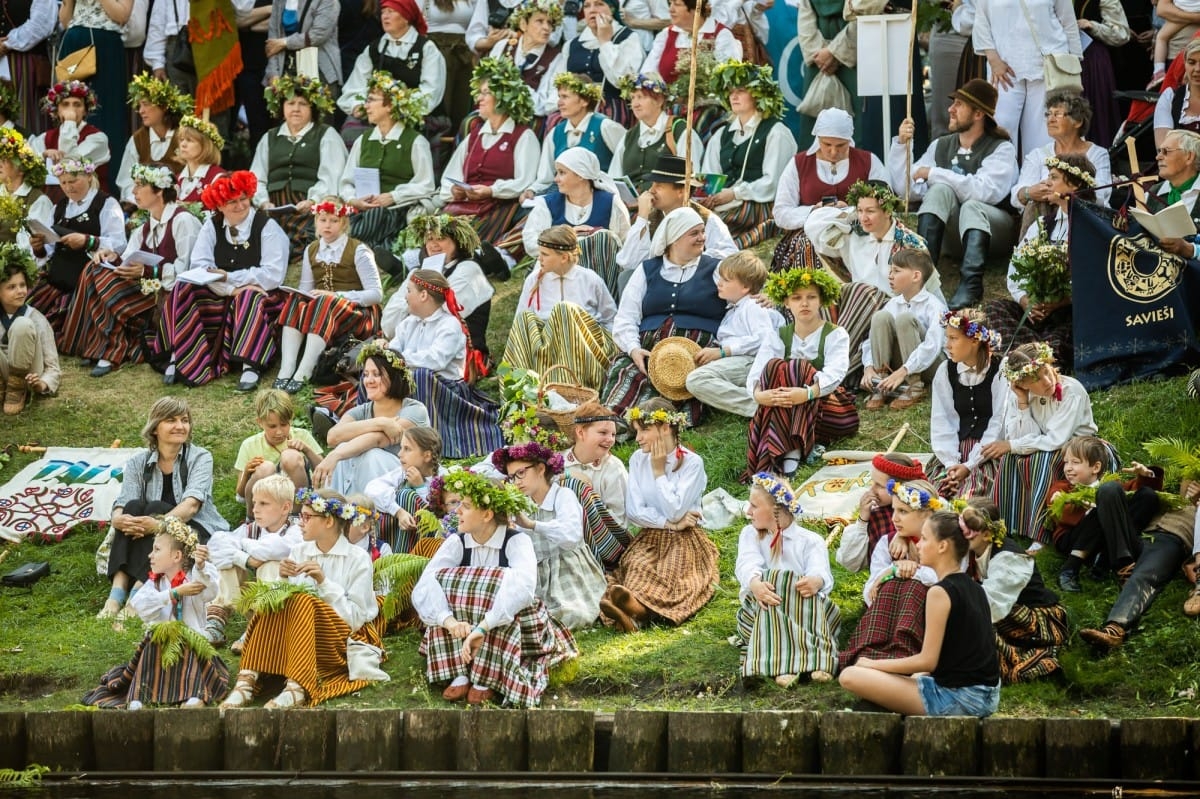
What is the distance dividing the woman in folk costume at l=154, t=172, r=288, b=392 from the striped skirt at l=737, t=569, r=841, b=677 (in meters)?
4.47

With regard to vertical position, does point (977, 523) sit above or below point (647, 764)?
above

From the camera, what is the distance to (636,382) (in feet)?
33.0

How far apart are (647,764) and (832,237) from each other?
4574 millimetres

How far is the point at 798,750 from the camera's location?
6.79 meters

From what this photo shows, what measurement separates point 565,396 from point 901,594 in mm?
2676

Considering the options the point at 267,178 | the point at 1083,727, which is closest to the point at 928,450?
the point at 1083,727

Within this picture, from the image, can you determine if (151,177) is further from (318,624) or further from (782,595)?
(782,595)

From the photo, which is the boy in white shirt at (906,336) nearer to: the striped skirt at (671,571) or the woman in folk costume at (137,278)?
the striped skirt at (671,571)

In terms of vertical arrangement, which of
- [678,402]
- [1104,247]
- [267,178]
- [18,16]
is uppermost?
[18,16]

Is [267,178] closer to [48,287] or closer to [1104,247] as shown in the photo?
[48,287]

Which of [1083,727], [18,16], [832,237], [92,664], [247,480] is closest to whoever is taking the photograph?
[1083,727]

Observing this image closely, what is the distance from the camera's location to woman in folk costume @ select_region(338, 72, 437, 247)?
40.6 ft

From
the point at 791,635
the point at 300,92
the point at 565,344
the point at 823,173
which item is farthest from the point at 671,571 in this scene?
the point at 300,92

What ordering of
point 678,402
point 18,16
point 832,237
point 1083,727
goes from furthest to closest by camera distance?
point 18,16 < point 832,237 < point 678,402 < point 1083,727
